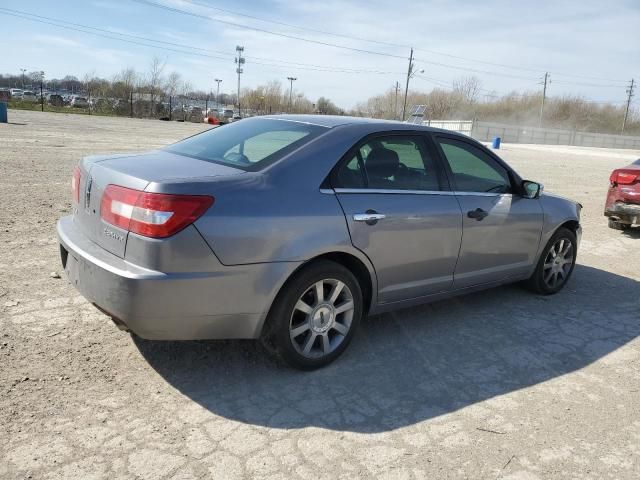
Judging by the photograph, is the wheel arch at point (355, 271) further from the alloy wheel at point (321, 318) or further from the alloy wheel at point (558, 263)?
the alloy wheel at point (558, 263)

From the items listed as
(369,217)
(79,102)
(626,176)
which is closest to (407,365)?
(369,217)

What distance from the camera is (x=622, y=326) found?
4.67m

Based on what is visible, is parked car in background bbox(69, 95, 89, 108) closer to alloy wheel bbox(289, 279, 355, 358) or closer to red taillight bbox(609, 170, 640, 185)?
red taillight bbox(609, 170, 640, 185)

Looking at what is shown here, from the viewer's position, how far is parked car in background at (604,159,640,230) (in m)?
8.11

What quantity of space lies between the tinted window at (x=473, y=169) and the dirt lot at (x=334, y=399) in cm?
112

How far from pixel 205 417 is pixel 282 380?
59 cm

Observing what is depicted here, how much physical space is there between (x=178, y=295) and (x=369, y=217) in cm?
135

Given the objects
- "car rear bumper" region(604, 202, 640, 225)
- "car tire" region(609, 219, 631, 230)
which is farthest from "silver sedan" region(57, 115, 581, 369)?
"car tire" region(609, 219, 631, 230)

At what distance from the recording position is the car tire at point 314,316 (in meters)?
3.22

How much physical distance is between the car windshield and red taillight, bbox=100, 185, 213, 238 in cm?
54

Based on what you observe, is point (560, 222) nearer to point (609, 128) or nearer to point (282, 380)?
Result: point (282, 380)

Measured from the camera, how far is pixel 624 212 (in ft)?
26.9

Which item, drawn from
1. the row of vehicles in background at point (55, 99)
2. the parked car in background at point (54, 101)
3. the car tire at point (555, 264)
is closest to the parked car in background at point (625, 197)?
the car tire at point (555, 264)

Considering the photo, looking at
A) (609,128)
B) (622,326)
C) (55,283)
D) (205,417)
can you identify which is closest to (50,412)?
(205,417)
